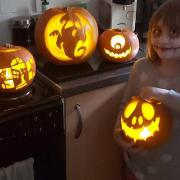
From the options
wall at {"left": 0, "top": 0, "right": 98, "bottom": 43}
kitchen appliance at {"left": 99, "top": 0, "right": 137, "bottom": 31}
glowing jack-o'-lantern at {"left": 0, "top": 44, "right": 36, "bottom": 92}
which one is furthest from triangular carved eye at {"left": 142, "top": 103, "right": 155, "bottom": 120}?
wall at {"left": 0, "top": 0, "right": 98, "bottom": 43}

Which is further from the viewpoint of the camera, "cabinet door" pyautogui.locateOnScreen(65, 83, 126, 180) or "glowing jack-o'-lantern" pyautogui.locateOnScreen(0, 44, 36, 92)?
"cabinet door" pyautogui.locateOnScreen(65, 83, 126, 180)

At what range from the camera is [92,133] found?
1416mm

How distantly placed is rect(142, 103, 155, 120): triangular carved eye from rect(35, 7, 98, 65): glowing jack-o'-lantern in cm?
34

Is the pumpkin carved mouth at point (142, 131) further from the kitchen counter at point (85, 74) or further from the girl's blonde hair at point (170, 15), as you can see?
the girl's blonde hair at point (170, 15)

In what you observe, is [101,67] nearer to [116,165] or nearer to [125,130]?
[125,130]

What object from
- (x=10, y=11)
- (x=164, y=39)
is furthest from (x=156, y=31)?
(x=10, y=11)

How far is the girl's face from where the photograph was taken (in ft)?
3.67

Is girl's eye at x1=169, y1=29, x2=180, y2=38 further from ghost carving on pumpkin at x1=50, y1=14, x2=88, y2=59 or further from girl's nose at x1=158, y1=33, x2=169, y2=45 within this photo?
ghost carving on pumpkin at x1=50, y1=14, x2=88, y2=59

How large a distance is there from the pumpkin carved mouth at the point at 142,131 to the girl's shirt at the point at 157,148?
0.08 meters

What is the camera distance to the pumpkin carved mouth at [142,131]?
3.84 feet

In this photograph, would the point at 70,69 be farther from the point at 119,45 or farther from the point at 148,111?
the point at 148,111

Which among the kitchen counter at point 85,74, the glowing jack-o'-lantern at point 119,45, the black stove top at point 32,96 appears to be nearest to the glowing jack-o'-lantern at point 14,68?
the black stove top at point 32,96

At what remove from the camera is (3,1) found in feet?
5.10

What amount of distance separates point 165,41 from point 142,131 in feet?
1.02
